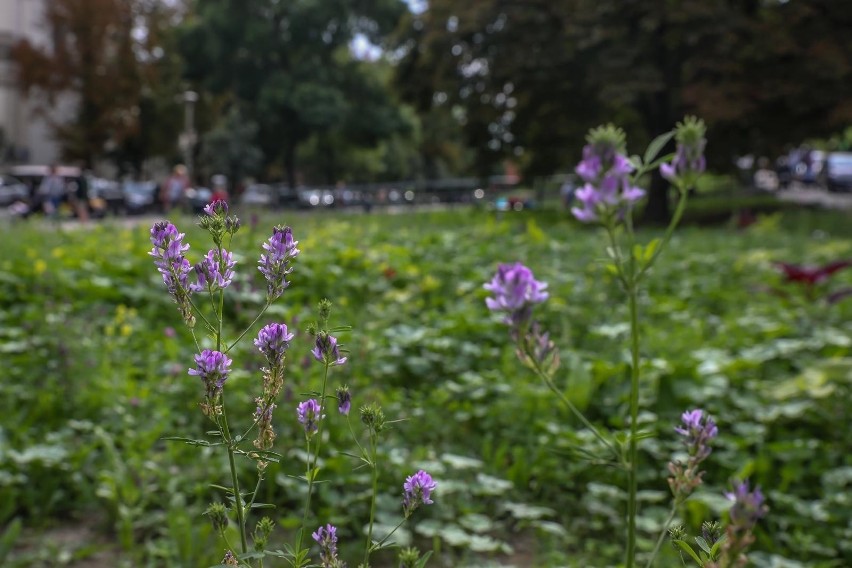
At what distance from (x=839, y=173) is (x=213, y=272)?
40956mm

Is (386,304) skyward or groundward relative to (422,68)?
groundward

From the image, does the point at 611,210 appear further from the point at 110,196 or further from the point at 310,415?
the point at 110,196

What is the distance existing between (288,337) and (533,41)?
19479 mm

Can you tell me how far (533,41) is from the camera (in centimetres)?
1964

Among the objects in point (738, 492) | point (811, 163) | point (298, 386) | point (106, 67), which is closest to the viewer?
point (738, 492)

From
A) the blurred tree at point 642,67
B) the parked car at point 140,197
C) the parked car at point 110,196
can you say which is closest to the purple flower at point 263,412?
the blurred tree at point 642,67

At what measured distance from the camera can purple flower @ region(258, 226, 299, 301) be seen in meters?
0.99

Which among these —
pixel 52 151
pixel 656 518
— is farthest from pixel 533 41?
pixel 52 151

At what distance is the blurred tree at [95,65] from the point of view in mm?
36750

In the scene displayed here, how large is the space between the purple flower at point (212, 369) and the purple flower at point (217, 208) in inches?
5.7

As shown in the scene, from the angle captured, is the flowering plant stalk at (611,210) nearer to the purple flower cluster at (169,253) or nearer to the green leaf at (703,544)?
the green leaf at (703,544)

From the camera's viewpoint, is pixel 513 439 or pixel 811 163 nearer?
pixel 513 439

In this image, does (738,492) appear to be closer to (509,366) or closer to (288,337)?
(288,337)

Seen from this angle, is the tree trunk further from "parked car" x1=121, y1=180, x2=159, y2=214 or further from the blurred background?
"parked car" x1=121, y1=180, x2=159, y2=214
